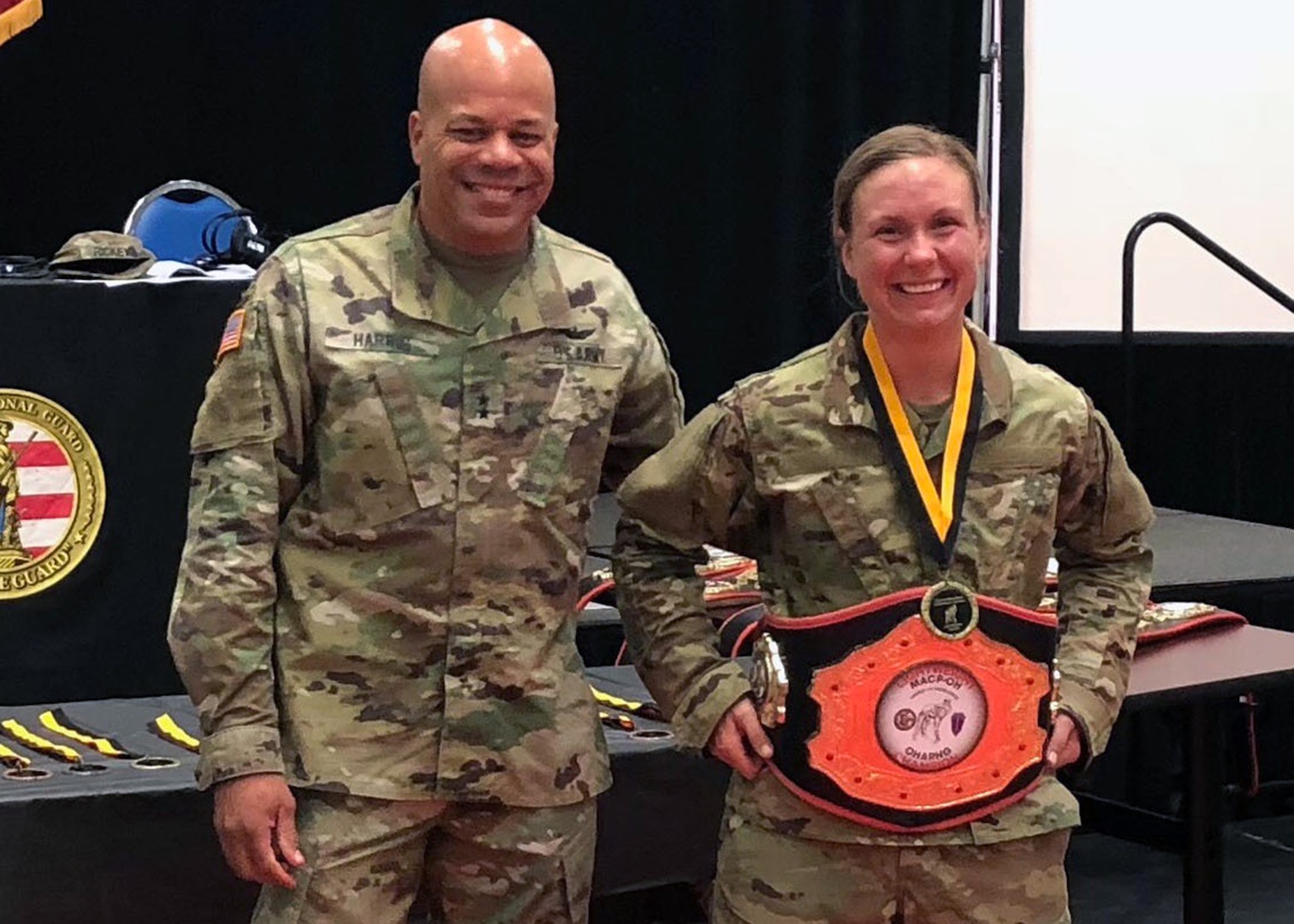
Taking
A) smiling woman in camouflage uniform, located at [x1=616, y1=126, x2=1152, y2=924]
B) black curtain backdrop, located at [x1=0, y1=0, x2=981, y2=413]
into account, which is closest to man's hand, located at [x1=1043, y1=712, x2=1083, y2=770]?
smiling woman in camouflage uniform, located at [x1=616, y1=126, x2=1152, y2=924]

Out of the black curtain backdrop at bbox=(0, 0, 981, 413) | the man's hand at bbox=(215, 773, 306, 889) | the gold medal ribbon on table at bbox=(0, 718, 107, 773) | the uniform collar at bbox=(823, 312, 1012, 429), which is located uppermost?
the black curtain backdrop at bbox=(0, 0, 981, 413)

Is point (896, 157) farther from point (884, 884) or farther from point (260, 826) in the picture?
point (260, 826)

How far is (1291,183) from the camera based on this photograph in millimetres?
4875

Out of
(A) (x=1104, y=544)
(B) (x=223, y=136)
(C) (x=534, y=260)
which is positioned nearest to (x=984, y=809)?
(A) (x=1104, y=544)

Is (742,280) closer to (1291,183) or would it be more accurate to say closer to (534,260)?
(1291,183)

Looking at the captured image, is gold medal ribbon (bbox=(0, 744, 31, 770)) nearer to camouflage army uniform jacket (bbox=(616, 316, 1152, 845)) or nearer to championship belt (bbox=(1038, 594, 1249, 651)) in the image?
camouflage army uniform jacket (bbox=(616, 316, 1152, 845))

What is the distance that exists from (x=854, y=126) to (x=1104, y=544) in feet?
11.4

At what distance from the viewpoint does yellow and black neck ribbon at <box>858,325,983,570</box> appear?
5.56ft

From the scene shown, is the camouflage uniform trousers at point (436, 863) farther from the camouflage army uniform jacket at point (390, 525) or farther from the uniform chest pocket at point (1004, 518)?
the uniform chest pocket at point (1004, 518)

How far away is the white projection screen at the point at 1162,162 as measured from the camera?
483 cm

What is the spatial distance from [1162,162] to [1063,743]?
11.3ft

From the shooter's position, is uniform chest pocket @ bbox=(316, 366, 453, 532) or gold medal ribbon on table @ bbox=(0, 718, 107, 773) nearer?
uniform chest pocket @ bbox=(316, 366, 453, 532)

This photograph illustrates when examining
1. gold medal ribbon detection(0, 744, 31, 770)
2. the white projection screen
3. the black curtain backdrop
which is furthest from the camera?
the white projection screen

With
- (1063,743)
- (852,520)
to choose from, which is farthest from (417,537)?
(1063,743)
